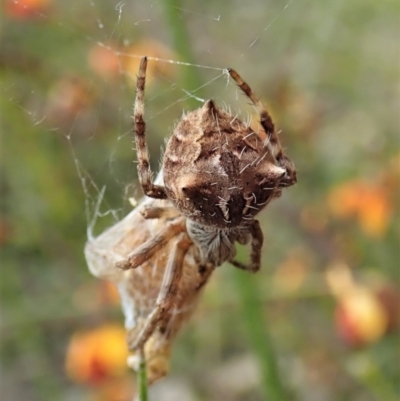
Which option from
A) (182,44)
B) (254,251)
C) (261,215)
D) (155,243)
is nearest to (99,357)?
(155,243)

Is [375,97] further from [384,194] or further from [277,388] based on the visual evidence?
[277,388]

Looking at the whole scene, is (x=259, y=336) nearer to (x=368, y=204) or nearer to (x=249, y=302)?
(x=249, y=302)

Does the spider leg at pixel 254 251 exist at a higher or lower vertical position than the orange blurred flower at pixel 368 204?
lower

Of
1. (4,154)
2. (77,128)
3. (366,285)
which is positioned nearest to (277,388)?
(366,285)

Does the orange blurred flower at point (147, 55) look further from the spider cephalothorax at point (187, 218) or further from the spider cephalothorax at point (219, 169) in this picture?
the spider cephalothorax at point (219, 169)

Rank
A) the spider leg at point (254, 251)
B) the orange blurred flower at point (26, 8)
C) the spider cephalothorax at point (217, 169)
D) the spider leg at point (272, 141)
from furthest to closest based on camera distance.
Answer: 1. the orange blurred flower at point (26, 8)
2. the spider leg at point (254, 251)
3. the spider leg at point (272, 141)
4. the spider cephalothorax at point (217, 169)

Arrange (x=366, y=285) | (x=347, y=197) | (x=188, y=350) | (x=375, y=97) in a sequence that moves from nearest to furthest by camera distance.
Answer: (x=366, y=285) < (x=347, y=197) < (x=188, y=350) < (x=375, y=97)

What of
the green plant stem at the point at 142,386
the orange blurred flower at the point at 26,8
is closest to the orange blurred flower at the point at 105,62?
the orange blurred flower at the point at 26,8
